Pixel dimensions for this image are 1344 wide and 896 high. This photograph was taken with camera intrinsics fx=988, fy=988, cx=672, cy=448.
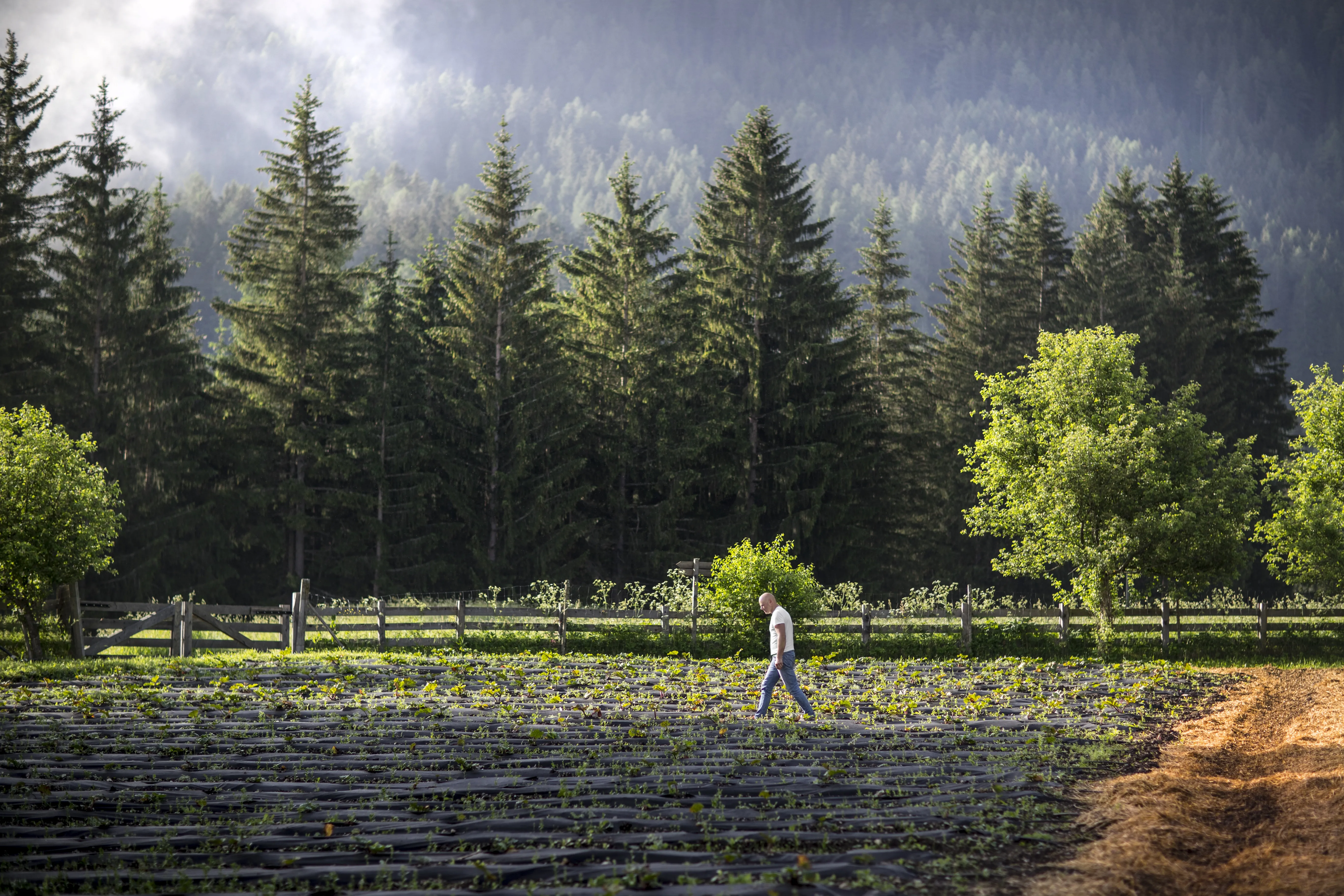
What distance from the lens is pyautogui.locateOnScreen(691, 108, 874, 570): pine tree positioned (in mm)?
38781

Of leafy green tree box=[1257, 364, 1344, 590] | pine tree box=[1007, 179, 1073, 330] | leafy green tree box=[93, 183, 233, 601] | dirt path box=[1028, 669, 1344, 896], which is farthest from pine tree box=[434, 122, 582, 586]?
dirt path box=[1028, 669, 1344, 896]

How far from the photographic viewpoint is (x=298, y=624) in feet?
71.1

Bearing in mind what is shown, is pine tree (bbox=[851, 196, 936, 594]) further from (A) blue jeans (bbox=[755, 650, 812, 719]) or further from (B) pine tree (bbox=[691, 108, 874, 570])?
(A) blue jeans (bbox=[755, 650, 812, 719])

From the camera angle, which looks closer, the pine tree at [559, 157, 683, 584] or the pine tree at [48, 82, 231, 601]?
the pine tree at [48, 82, 231, 601]

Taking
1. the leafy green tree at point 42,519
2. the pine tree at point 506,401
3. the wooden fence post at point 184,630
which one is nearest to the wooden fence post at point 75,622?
the leafy green tree at point 42,519

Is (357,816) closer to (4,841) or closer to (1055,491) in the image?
(4,841)

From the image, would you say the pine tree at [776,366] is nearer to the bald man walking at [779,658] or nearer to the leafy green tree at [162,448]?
the leafy green tree at [162,448]

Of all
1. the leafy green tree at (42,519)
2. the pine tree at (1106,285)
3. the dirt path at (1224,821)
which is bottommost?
the dirt path at (1224,821)

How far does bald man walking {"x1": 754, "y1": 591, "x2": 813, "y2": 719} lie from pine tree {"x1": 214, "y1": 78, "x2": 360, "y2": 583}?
2883cm

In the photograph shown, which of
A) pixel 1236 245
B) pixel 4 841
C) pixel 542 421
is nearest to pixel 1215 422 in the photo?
pixel 1236 245

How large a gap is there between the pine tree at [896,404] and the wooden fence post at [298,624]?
25.4m

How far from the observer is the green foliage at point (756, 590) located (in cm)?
2241

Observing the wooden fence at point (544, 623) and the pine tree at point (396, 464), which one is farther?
the pine tree at point (396, 464)

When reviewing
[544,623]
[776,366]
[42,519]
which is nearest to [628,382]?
[776,366]
